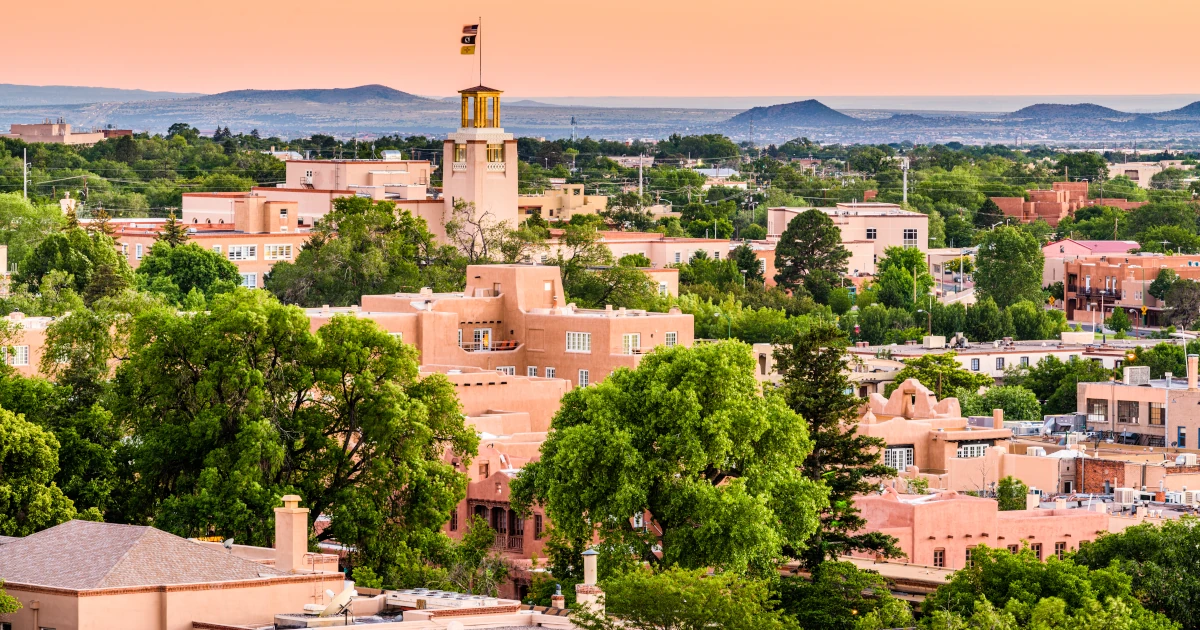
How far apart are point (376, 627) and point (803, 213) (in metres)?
125

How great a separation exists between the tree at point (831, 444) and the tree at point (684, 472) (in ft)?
4.79

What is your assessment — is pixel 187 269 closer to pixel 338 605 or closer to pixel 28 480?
pixel 28 480

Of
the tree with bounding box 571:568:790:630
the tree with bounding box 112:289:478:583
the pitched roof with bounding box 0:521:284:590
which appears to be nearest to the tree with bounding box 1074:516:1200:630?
the tree with bounding box 571:568:790:630

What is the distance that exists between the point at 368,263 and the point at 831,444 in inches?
2029

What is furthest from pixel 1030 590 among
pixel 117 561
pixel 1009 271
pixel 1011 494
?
pixel 1009 271

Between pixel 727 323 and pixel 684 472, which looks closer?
pixel 684 472

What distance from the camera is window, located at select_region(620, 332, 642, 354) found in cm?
8331

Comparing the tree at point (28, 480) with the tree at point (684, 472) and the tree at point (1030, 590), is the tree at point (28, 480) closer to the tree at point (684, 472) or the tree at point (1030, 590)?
the tree at point (684, 472)

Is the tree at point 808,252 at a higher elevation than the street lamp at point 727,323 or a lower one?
higher

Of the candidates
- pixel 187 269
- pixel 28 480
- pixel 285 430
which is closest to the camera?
pixel 28 480

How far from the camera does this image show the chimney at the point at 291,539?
144 ft

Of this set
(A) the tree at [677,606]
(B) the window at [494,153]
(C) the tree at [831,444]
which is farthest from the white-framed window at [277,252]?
(A) the tree at [677,606]

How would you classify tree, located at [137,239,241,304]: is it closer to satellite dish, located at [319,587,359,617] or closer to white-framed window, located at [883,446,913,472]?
white-framed window, located at [883,446,913,472]

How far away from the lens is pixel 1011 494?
2808 inches
